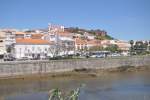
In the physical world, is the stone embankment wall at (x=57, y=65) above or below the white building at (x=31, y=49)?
below

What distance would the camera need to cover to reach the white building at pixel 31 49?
214ft

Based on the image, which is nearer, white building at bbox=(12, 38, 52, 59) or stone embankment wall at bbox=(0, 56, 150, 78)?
stone embankment wall at bbox=(0, 56, 150, 78)

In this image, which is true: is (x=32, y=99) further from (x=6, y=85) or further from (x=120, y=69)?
(x=120, y=69)

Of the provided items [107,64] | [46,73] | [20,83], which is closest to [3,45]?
[107,64]

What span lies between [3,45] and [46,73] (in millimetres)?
29882

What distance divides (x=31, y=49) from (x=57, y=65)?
2502 cm

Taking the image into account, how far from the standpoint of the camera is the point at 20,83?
35.5m

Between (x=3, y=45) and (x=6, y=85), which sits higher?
(x=3, y=45)

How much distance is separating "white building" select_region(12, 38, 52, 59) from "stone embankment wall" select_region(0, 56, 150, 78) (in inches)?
576

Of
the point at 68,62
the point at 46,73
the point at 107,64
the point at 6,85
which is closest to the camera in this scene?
the point at 6,85

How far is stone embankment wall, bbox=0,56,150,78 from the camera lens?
38500 millimetres

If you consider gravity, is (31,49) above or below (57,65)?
above

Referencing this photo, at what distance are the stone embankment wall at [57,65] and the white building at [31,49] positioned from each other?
14635 millimetres

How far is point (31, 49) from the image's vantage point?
6794 centimetres
